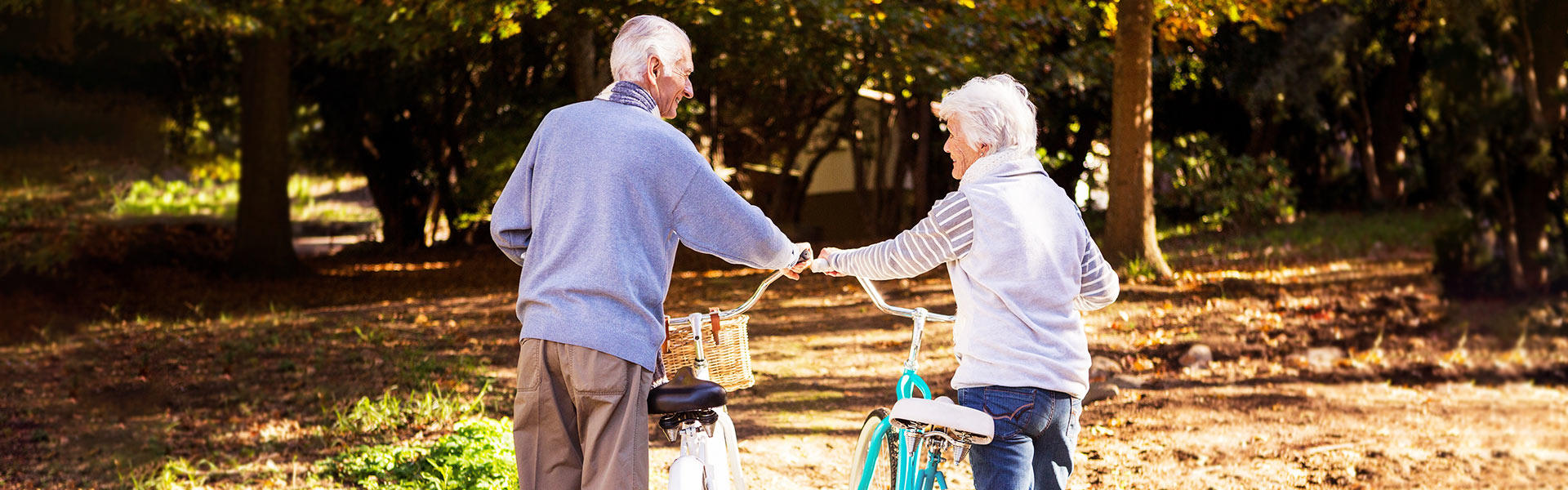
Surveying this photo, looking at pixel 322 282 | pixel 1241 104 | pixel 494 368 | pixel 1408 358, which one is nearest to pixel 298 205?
pixel 322 282

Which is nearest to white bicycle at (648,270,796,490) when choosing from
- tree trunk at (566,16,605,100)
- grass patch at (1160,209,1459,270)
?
tree trunk at (566,16,605,100)

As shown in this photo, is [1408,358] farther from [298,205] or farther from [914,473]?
[298,205]

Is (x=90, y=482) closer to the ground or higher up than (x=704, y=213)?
closer to the ground

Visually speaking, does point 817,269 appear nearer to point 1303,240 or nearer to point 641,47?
point 641,47

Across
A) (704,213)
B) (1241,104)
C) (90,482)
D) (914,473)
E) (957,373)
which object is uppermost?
(1241,104)

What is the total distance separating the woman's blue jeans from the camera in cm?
318

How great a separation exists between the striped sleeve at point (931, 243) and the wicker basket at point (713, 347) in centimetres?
45

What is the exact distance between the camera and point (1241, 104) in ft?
66.3

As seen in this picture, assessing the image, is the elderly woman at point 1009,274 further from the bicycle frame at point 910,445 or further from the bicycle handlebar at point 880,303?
the bicycle handlebar at point 880,303

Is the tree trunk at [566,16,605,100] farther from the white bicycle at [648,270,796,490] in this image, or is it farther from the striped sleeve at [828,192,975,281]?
the striped sleeve at [828,192,975,281]

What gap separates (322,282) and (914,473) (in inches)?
595

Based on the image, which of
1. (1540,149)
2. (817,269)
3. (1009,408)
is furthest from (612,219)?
(1540,149)

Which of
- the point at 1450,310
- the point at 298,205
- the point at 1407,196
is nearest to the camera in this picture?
the point at 1450,310

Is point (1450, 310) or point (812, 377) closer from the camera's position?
point (1450, 310)
